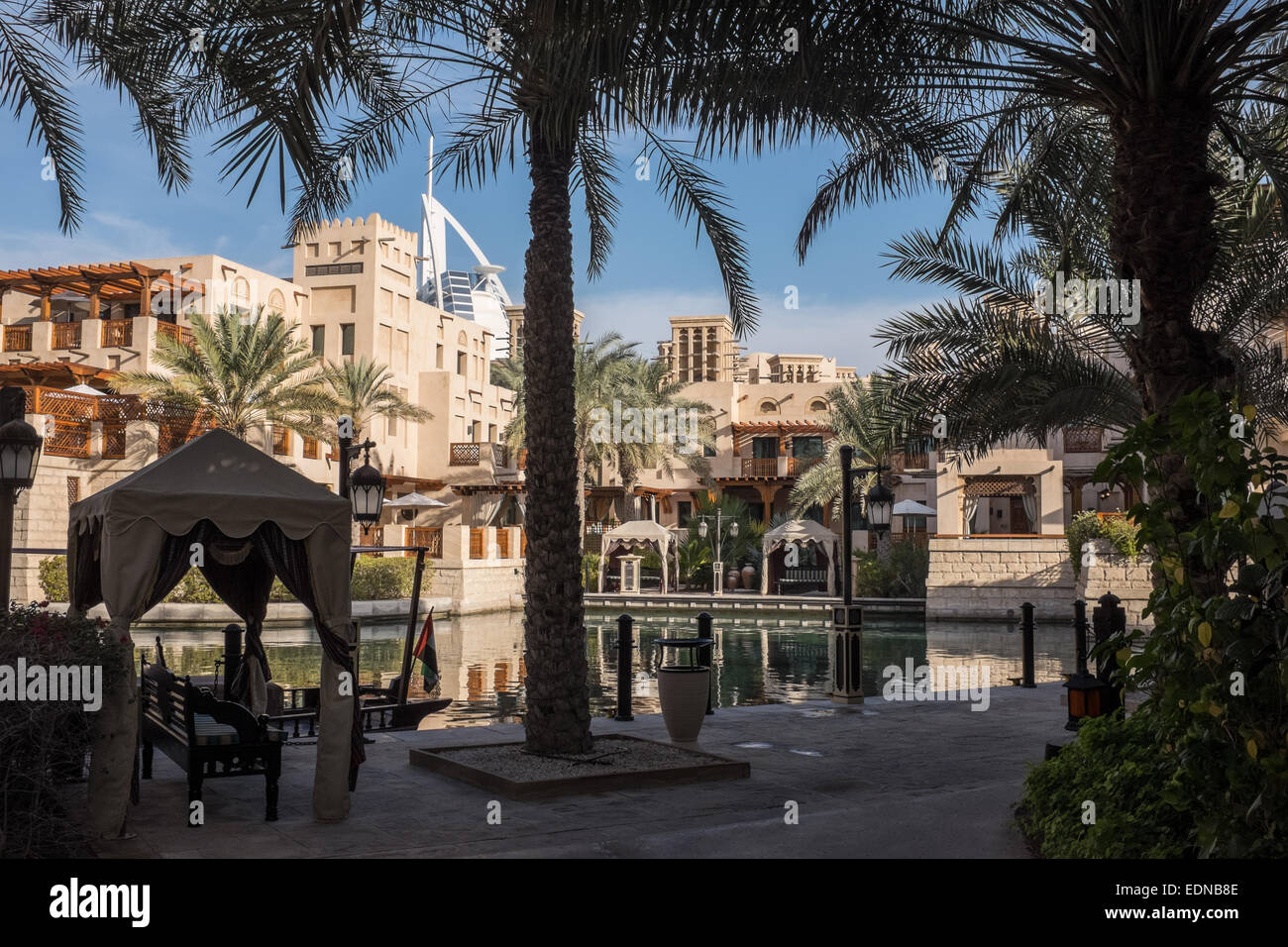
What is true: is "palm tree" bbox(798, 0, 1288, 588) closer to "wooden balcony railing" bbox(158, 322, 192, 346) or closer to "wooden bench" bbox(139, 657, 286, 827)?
"wooden bench" bbox(139, 657, 286, 827)

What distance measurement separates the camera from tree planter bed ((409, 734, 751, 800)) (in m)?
7.87

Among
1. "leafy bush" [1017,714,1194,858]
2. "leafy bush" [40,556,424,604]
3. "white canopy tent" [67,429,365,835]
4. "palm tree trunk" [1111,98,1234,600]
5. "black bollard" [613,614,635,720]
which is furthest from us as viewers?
"leafy bush" [40,556,424,604]

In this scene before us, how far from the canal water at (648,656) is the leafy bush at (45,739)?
8695 mm

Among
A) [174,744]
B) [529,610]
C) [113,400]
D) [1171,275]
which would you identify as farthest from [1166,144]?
[113,400]

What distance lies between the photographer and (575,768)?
841 cm

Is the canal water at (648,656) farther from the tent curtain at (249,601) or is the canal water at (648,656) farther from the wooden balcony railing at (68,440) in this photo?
the wooden balcony railing at (68,440)

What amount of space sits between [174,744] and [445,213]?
431ft

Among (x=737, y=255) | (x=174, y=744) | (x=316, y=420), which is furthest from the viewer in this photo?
(x=316, y=420)

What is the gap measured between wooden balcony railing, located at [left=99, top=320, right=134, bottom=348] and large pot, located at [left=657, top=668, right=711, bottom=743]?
99.9ft

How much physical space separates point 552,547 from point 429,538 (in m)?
27.1

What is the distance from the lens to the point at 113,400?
31.1m

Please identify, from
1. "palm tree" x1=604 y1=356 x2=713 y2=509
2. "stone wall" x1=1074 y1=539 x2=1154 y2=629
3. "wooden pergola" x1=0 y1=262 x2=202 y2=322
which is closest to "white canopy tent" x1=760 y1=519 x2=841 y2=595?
"palm tree" x1=604 y1=356 x2=713 y2=509

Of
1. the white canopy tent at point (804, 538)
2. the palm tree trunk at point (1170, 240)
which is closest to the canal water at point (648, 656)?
the white canopy tent at point (804, 538)
